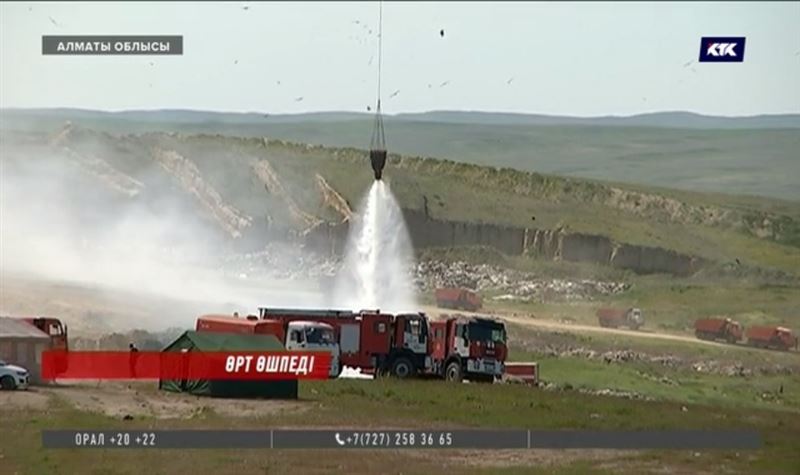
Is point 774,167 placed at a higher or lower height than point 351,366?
higher


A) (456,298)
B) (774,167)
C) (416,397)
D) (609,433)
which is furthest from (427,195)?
(609,433)

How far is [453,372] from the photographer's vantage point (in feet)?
163

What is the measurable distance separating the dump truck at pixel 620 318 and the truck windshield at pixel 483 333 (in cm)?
1473

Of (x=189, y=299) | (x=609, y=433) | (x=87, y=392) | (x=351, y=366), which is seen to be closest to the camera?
(x=609, y=433)

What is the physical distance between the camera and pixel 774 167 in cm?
5309

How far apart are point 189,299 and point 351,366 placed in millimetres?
14522

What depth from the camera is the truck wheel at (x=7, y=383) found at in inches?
1511

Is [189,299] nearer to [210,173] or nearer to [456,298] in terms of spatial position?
[456,298]

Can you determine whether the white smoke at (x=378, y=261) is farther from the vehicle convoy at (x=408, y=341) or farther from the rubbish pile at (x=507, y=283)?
the vehicle convoy at (x=408, y=341)

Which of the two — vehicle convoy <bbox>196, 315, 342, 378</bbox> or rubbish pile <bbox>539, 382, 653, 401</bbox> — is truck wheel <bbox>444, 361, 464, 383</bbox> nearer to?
rubbish pile <bbox>539, 382, 653, 401</bbox>
